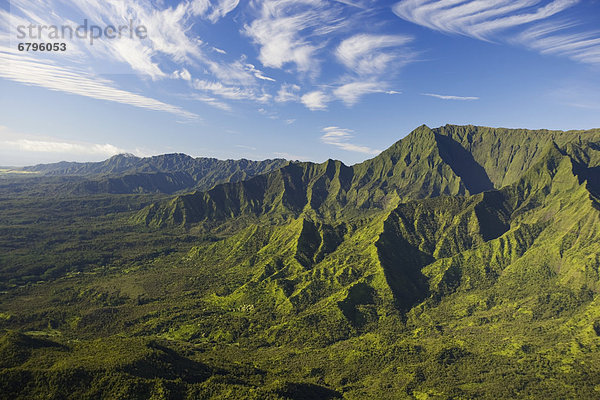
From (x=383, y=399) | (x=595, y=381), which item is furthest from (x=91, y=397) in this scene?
(x=595, y=381)

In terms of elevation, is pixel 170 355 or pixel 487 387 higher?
pixel 170 355

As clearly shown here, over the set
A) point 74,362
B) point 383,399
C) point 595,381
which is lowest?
point 383,399

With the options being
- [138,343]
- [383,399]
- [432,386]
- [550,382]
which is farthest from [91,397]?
[550,382]

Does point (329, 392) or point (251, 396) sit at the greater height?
point (251, 396)

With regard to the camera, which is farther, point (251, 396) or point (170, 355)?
point (170, 355)

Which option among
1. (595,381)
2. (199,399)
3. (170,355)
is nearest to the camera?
(199,399)

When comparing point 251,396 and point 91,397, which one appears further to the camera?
point 251,396

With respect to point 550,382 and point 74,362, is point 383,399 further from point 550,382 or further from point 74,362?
point 74,362

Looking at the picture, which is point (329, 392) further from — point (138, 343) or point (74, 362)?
point (74, 362)

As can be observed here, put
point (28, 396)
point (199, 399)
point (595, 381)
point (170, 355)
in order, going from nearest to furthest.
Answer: point (28, 396) < point (199, 399) < point (170, 355) < point (595, 381)
